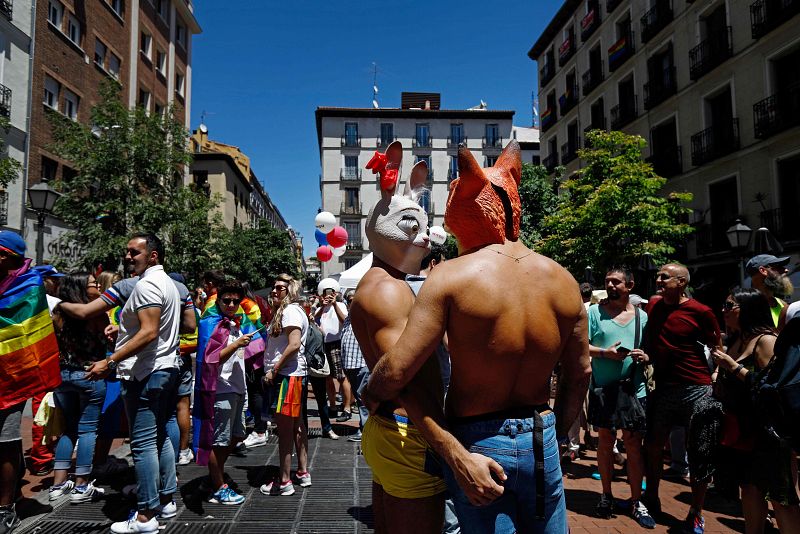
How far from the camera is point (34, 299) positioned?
12.3 ft

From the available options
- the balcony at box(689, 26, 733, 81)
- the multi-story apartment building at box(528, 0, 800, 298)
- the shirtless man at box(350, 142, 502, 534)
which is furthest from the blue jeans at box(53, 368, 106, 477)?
the balcony at box(689, 26, 733, 81)

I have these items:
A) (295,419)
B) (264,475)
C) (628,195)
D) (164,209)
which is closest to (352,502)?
(295,419)

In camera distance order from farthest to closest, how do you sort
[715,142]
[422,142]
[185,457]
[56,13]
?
[422,142]
[715,142]
[56,13]
[185,457]

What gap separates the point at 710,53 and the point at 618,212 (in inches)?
287

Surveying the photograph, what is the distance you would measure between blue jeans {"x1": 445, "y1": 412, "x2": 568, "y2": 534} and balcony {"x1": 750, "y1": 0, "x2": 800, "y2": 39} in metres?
18.6

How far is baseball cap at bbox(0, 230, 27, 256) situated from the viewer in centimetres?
367

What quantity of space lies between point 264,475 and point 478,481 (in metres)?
4.18

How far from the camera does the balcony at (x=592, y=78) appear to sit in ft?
83.8

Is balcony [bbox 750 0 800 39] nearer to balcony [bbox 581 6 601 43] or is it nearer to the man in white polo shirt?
balcony [bbox 581 6 601 43]

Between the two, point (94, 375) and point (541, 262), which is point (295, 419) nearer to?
point (94, 375)

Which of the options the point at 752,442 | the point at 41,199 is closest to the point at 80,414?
the point at 752,442

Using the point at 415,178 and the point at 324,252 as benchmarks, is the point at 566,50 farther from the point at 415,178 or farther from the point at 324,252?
the point at 415,178

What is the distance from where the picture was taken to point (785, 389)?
265cm

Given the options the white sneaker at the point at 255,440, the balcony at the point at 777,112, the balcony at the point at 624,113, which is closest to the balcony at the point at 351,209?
the balcony at the point at 624,113
